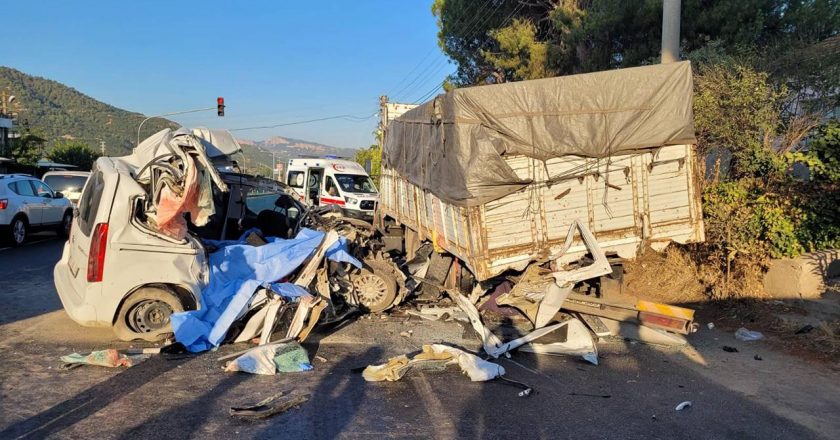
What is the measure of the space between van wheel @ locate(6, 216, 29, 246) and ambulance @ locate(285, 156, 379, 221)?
7324 mm

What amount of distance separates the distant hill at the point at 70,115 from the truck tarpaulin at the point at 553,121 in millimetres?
68170

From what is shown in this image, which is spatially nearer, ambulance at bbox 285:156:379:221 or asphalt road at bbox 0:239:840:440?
asphalt road at bbox 0:239:840:440

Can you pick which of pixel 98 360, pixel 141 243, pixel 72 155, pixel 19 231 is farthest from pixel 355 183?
pixel 72 155

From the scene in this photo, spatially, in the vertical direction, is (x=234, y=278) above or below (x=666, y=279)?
above

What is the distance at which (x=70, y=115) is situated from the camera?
77438mm

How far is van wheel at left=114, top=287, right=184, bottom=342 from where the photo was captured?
595 centimetres

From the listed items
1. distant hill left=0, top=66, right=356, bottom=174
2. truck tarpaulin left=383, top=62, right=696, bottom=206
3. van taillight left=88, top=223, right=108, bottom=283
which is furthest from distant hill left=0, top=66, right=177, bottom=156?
truck tarpaulin left=383, top=62, right=696, bottom=206

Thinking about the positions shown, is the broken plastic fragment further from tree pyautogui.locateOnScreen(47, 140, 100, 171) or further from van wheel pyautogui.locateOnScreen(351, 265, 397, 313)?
tree pyautogui.locateOnScreen(47, 140, 100, 171)

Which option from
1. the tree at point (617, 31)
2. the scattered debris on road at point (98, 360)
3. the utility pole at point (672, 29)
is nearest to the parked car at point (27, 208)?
the scattered debris on road at point (98, 360)

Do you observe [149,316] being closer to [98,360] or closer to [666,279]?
[98,360]

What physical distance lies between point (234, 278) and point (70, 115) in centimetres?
8471

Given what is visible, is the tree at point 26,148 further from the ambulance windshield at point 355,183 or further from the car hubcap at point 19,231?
the ambulance windshield at point 355,183

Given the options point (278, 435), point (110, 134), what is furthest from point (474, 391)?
point (110, 134)

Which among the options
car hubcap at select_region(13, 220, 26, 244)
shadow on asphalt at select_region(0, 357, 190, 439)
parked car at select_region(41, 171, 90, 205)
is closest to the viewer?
shadow on asphalt at select_region(0, 357, 190, 439)
